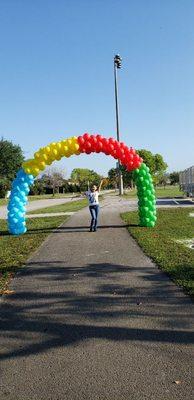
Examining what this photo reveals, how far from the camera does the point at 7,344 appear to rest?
527 centimetres

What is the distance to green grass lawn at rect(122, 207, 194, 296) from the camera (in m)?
8.43

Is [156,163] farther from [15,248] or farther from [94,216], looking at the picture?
[15,248]

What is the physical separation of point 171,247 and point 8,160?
60.7 metres

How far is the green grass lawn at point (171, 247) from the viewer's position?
332 inches

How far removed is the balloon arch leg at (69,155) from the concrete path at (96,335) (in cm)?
726

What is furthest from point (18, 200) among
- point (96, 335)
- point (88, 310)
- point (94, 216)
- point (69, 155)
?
point (96, 335)

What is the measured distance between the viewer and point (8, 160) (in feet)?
229

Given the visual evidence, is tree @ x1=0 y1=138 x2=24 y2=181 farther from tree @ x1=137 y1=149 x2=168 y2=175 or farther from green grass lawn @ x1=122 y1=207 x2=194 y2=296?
green grass lawn @ x1=122 y1=207 x2=194 y2=296

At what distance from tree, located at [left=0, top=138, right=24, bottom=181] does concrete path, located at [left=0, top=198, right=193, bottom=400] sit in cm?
6183

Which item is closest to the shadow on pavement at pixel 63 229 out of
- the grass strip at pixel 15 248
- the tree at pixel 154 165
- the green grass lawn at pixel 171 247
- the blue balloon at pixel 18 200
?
the grass strip at pixel 15 248

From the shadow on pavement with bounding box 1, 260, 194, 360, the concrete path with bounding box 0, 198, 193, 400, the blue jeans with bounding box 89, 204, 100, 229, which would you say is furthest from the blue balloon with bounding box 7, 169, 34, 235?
the shadow on pavement with bounding box 1, 260, 194, 360

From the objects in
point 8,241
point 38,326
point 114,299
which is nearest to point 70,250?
point 8,241

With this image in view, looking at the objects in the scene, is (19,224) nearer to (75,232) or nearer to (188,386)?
(75,232)

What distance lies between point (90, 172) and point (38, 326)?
14584 centimetres
